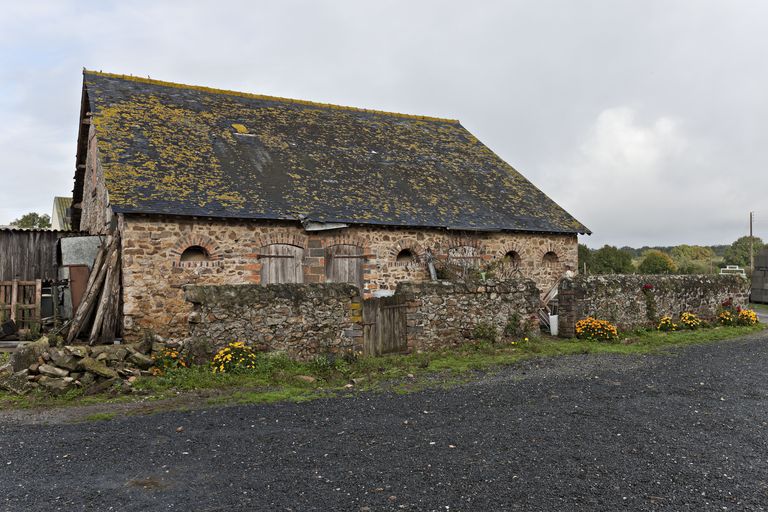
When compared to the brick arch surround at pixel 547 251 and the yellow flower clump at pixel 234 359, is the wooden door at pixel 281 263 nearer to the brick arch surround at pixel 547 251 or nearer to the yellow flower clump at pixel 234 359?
the yellow flower clump at pixel 234 359

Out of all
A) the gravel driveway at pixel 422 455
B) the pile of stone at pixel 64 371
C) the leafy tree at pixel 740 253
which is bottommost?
the gravel driveway at pixel 422 455

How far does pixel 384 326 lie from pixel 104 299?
249 inches

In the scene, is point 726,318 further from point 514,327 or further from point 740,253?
point 740,253

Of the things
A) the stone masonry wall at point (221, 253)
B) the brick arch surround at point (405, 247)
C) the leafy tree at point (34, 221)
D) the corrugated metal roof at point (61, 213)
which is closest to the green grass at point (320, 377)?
the stone masonry wall at point (221, 253)

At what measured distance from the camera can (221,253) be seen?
1334 centimetres

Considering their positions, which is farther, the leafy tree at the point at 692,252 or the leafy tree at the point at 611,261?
the leafy tree at the point at 692,252

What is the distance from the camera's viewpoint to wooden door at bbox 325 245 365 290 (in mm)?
14586

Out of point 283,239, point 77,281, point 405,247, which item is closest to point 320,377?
point 283,239

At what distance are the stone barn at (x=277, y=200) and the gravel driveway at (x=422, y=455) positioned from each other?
6468mm

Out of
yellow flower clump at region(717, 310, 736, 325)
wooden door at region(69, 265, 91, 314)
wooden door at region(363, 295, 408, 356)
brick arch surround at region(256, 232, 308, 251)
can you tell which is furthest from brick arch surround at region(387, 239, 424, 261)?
yellow flower clump at region(717, 310, 736, 325)

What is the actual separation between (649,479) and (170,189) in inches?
466

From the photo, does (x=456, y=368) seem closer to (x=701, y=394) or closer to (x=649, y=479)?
(x=701, y=394)

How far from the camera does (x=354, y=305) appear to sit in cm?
1070

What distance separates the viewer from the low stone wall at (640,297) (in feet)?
47.5
